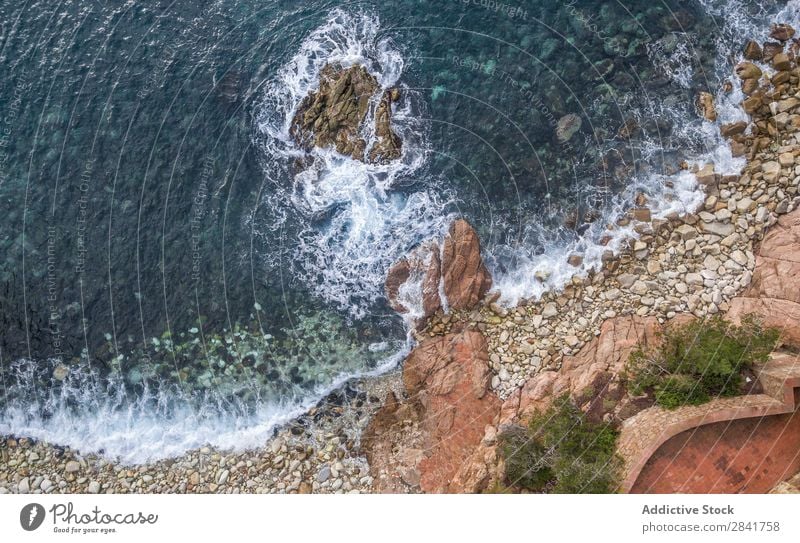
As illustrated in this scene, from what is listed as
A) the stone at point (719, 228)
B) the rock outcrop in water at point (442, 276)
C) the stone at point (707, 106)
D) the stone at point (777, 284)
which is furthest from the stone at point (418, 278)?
the stone at point (707, 106)

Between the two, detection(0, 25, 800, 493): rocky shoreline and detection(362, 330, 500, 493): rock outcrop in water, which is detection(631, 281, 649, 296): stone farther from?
detection(362, 330, 500, 493): rock outcrop in water

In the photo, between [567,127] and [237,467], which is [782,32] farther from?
[237,467]

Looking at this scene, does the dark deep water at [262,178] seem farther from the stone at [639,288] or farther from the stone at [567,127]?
the stone at [639,288]

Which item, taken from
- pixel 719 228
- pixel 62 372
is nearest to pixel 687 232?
pixel 719 228

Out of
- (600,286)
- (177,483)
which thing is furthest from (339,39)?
(177,483)

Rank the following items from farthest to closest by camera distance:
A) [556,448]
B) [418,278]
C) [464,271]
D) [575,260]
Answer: [418,278] → [464,271] → [575,260] → [556,448]

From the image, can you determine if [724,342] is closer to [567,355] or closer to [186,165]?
[567,355]
